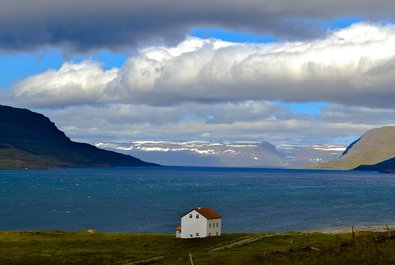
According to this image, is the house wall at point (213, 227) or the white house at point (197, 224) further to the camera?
the house wall at point (213, 227)

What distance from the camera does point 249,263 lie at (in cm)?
7169

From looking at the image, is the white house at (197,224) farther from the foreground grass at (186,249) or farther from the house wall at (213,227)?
the foreground grass at (186,249)

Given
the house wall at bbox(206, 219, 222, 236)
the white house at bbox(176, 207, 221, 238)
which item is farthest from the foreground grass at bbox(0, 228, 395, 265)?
the house wall at bbox(206, 219, 222, 236)

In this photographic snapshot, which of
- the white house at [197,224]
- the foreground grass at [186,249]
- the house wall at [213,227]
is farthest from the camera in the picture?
the house wall at [213,227]

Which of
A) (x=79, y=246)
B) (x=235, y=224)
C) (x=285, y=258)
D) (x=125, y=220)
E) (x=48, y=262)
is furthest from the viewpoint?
(x=125, y=220)

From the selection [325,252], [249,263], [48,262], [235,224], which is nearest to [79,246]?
[48,262]

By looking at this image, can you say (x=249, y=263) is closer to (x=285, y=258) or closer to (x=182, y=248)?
(x=285, y=258)

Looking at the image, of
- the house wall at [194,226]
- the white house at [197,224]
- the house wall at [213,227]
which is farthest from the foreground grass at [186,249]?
the house wall at [213,227]

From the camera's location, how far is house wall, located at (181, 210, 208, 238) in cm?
11650

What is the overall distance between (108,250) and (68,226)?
70529 millimetres

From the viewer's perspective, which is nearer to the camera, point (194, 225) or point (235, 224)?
point (194, 225)

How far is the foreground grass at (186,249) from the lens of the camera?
6769 cm

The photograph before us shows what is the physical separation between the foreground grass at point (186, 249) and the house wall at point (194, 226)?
303 centimetres

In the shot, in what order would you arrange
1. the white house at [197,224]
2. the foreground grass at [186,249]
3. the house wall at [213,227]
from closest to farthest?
1. the foreground grass at [186,249]
2. the white house at [197,224]
3. the house wall at [213,227]
